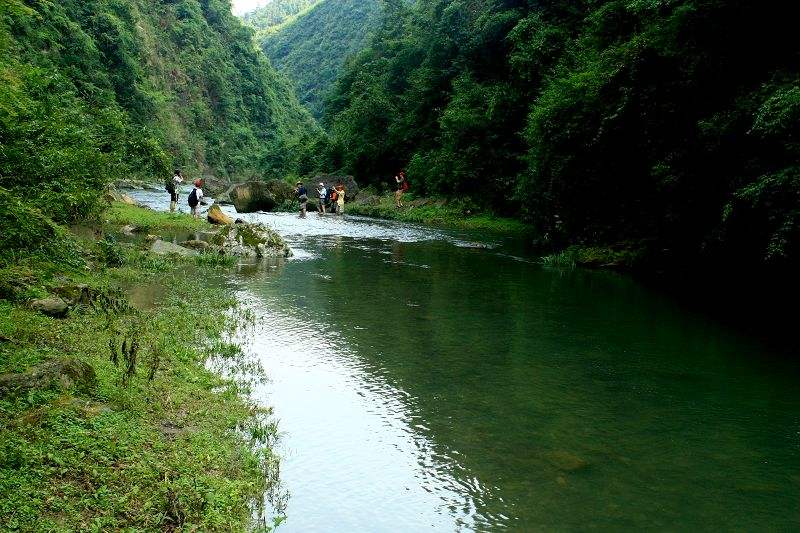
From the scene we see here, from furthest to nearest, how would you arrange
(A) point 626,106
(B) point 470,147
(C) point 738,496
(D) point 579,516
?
(B) point 470,147 → (A) point 626,106 → (C) point 738,496 → (D) point 579,516

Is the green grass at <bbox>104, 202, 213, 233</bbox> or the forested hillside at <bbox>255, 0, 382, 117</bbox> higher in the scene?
the forested hillside at <bbox>255, 0, 382, 117</bbox>

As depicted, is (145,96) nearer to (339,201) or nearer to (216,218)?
(339,201)

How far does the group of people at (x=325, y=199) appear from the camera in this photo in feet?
140

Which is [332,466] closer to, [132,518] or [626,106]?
[132,518]

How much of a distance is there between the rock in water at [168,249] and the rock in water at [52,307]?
8718 millimetres

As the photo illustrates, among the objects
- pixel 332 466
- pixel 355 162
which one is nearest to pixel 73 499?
pixel 332 466

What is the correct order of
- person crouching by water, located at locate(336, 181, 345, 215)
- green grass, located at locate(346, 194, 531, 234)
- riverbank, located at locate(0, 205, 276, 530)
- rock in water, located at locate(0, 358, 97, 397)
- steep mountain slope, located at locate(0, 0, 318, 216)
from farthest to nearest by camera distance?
person crouching by water, located at locate(336, 181, 345, 215) → green grass, located at locate(346, 194, 531, 234) → steep mountain slope, located at locate(0, 0, 318, 216) → rock in water, located at locate(0, 358, 97, 397) → riverbank, located at locate(0, 205, 276, 530)

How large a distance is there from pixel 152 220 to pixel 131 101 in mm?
48150

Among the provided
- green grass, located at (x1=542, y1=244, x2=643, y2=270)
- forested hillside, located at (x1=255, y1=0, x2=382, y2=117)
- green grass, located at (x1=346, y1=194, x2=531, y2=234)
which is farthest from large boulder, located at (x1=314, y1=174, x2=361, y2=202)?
forested hillside, located at (x1=255, y1=0, x2=382, y2=117)

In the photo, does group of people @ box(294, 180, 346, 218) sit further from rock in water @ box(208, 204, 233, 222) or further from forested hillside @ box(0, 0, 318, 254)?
rock in water @ box(208, 204, 233, 222)

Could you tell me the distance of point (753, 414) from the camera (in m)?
8.42

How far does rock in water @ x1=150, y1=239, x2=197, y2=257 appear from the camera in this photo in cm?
1883

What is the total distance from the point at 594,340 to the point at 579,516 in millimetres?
6730

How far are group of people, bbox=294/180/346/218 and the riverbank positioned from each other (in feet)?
101
